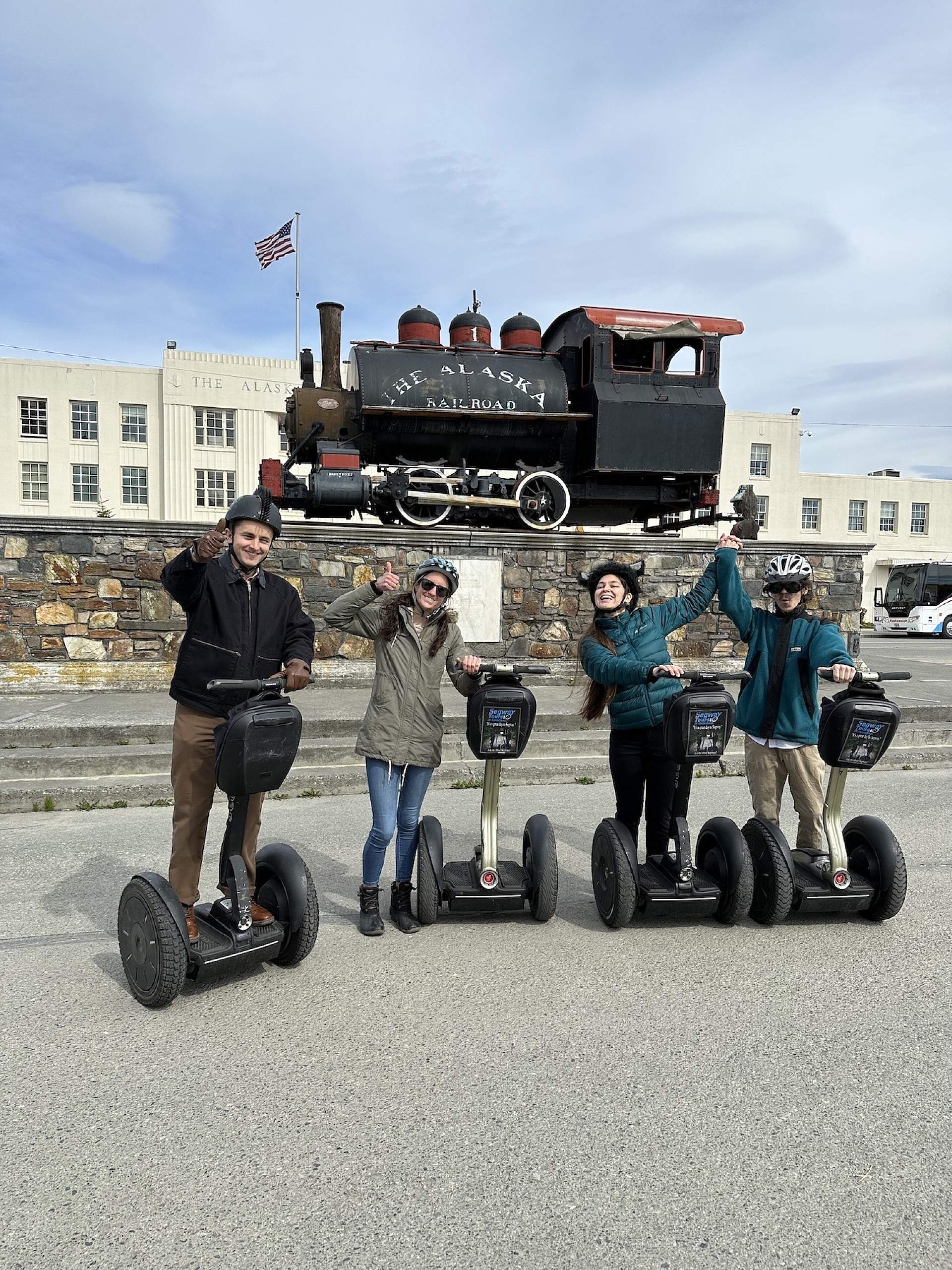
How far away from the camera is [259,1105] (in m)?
2.65

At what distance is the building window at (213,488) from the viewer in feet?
107

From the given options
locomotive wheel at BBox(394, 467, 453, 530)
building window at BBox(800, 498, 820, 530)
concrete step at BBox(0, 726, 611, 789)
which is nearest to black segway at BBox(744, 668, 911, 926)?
concrete step at BBox(0, 726, 611, 789)

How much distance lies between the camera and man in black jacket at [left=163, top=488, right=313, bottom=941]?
3527 millimetres

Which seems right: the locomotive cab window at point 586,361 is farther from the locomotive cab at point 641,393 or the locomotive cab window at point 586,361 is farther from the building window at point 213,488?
the building window at point 213,488

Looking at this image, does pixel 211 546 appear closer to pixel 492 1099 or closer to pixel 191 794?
pixel 191 794

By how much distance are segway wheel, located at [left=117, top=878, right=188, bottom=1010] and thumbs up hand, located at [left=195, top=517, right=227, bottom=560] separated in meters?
1.24

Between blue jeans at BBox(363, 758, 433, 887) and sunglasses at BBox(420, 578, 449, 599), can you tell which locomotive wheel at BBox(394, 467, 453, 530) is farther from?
blue jeans at BBox(363, 758, 433, 887)

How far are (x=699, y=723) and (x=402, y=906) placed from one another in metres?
1.62

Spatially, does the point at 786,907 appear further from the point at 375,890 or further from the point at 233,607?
the point at 233,607

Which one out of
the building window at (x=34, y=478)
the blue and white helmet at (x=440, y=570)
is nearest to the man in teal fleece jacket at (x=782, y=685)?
the blue and white helmet at (x=440, y=570)

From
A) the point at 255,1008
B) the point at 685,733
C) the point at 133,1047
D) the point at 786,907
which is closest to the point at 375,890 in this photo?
the point at 255,1008

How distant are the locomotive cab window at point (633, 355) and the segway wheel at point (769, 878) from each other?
9.64 meters

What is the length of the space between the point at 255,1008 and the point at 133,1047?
1.48ft

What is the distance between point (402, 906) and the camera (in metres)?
4.18
